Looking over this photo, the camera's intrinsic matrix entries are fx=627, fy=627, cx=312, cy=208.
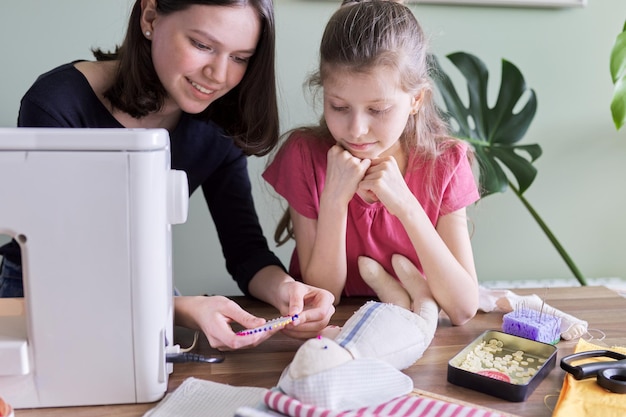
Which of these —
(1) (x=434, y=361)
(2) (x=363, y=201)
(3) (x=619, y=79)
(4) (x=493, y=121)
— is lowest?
(1) (x=434, y=361)

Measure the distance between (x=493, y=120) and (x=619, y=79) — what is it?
37 cm

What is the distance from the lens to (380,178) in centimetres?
109

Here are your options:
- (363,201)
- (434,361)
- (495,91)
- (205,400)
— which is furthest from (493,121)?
(205,400)

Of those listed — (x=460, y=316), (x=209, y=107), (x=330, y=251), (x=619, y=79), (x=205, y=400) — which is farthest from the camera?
(x=619, y=79)

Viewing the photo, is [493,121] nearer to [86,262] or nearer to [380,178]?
[380,178]

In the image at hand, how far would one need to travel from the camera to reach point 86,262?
0.72 m

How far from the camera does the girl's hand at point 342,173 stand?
3.66 feet

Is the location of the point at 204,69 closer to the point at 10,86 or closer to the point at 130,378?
the point at 130,378

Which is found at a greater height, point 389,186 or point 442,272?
point 389,186

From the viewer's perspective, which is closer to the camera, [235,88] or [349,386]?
[349,386]

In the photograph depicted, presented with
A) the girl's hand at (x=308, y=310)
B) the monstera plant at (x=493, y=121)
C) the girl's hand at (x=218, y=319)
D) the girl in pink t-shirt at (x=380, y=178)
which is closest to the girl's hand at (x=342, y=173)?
the girl in pink t-shirt at (x=380, y=178)

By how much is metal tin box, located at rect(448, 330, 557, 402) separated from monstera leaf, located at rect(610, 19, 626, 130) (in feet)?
2.26

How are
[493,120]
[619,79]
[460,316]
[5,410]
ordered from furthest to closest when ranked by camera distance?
[493,120]
[619,79]
[460,316]
[5,410]

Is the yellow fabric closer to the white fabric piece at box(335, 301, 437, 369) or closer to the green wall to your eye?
the white fabric piece at box(335, 301, 437, 369)
